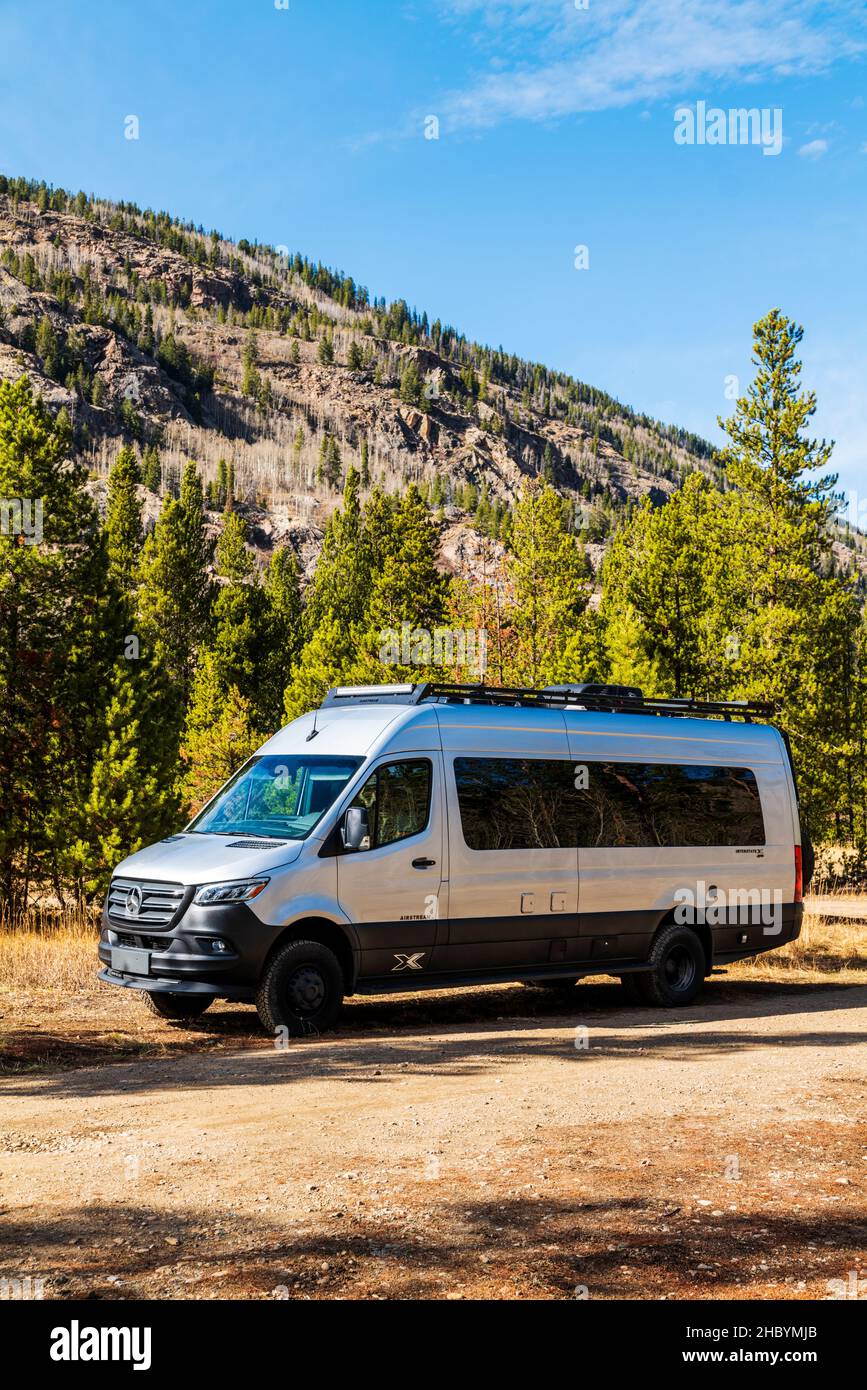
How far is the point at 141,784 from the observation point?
3153cm

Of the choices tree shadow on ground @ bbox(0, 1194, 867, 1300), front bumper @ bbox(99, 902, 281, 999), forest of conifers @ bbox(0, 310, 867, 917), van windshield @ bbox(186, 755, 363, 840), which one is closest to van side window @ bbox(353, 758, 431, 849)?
van windshield @ bbox(186, 755, 363, 840)

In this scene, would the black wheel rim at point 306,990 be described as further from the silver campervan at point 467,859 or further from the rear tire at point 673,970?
the rear tire at point 673,970

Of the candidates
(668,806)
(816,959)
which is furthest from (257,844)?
(816,959)

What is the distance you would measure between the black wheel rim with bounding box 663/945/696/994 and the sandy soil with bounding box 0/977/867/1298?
2.75m

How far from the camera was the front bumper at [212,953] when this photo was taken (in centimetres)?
982

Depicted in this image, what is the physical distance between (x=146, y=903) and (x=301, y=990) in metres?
1.56

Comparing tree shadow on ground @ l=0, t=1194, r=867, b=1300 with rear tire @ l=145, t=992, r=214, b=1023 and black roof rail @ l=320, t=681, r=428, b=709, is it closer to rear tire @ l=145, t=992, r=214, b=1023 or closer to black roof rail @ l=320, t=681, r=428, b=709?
rear tire @ l=145, t=992, r=214, b=1023

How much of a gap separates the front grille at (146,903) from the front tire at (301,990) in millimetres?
948

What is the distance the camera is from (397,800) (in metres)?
11.1

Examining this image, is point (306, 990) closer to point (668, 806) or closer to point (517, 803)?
point (517, 803)

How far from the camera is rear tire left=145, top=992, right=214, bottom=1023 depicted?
11.2m

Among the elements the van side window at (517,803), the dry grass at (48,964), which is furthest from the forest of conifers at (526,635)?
the van side window at (517,803)
